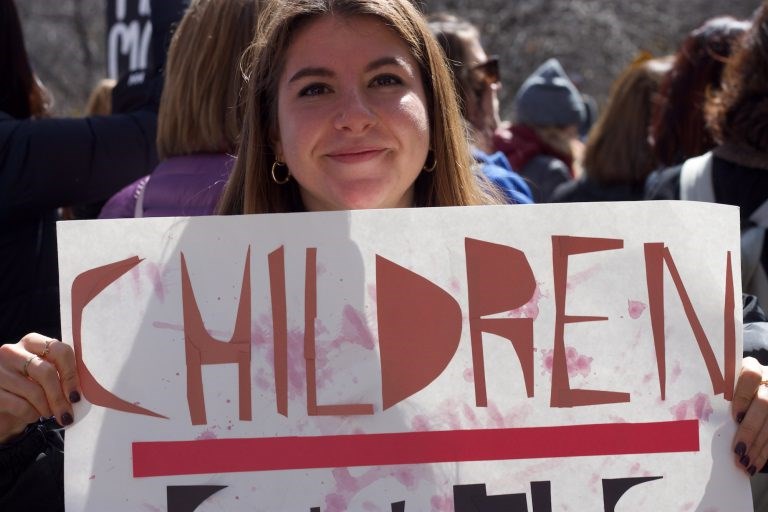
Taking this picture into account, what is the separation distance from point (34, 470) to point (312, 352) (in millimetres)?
487

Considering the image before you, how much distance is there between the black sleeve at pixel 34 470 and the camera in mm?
Answer: 1567

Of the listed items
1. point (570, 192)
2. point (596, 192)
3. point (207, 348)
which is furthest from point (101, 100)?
point (207, 348)

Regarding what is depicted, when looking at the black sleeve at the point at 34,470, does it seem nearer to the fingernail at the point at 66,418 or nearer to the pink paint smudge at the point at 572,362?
the fingernail at the point at 66,418

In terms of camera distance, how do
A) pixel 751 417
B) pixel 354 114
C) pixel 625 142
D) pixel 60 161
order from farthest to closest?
pixel 625 142 → pixel 60 161 → pixel 354 114 → pixel 751 417

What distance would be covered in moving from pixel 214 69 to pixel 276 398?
101 centimetres

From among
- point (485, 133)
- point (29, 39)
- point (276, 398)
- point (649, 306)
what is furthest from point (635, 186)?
point (29, 39)

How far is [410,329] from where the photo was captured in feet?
5.14

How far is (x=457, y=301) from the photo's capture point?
157cm

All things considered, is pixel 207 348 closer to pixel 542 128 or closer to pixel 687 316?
pixel 687 316

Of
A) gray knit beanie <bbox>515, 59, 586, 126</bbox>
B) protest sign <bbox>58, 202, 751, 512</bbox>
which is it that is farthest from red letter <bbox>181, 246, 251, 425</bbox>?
gray knit beanie <bbox>515, 59, 586, 126</bbox>

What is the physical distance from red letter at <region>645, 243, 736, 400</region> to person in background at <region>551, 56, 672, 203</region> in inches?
86.3

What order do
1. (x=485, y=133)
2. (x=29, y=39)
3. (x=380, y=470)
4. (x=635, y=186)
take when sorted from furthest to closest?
1. (x=29, y=39)
2. (x=635, y=186)
3. (x=485, y=133)
4. (x=380, y=470)

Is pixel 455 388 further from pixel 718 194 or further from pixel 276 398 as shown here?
pixel 718 194

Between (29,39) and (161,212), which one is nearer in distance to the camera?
(161,212)
